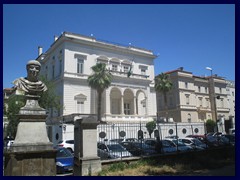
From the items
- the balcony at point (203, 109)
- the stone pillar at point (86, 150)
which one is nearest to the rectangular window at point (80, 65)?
the stone pillar at point (86, 150)

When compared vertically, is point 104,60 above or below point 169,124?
above

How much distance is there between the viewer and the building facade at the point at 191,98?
4881 cm

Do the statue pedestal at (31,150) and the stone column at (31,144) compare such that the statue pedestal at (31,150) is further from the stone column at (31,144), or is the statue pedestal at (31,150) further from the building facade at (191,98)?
the building facade at (191,98)

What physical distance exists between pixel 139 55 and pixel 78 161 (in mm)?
34964

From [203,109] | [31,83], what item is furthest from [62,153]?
[203,109]

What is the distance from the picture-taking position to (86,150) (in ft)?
29.4

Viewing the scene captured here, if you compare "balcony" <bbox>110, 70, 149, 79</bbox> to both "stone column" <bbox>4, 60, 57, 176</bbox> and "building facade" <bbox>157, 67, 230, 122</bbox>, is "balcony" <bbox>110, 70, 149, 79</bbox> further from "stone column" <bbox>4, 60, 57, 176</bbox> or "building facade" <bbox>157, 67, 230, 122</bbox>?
"stone column" <bbox>4, 60, 57, 176</bbox>

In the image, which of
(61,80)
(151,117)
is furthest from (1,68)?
(151,117)

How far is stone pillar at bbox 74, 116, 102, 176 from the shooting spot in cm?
882

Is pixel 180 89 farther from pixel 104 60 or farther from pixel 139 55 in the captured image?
pixel 104 60

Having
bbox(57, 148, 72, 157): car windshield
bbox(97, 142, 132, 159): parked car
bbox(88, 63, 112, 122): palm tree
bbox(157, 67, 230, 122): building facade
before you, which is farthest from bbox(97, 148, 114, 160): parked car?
bbox(157, 67, 230, 122): building facade

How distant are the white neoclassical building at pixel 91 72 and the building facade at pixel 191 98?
8.79 meters

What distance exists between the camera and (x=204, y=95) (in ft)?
176

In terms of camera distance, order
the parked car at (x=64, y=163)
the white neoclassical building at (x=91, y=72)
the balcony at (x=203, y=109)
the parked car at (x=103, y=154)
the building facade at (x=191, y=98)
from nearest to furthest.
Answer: the parked car at (x=64, y=163) < the parked car at (x=103, y=154) < the white neoclassical building at (x=91, y=72) < the building facade at (x=191, y=98) < the balcony at (x=203, y=109)
